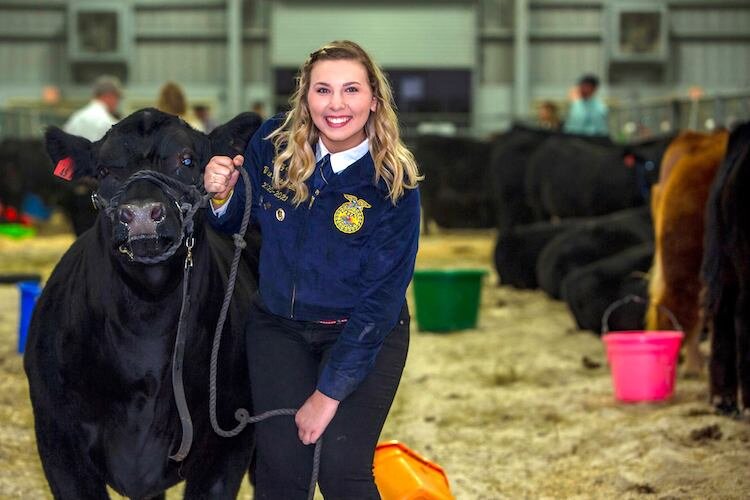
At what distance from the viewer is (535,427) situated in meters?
6.38

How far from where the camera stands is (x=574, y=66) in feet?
99.9

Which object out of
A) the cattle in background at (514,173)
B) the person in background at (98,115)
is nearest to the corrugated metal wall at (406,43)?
the cattle in background at (514,173)

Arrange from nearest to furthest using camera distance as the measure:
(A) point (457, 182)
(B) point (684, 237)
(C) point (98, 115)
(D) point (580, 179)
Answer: (B) point (684, 237)
(C) point (98, 115)
(D) point (580, 179)
(A) point (457, 182)

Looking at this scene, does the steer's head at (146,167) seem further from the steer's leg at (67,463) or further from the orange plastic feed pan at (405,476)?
the orange plastic feed pan at (405,476)

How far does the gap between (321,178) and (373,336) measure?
0.48 m

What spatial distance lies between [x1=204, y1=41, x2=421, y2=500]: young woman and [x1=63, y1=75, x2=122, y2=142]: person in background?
21.1 feet

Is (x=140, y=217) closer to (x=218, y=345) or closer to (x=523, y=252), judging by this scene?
Result: (x=218, y=345)

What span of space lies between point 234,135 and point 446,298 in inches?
235

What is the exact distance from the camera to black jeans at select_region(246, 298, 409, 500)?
11.0ft

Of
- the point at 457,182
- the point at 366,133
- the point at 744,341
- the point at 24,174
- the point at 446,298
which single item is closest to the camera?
the point at 366,133

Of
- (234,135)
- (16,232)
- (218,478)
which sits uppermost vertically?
(234,135)

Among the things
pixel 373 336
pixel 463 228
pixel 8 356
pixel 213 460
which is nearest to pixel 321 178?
pixel 373 336

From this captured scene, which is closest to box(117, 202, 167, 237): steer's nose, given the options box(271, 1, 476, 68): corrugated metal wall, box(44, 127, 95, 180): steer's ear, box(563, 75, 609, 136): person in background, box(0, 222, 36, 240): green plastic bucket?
box(44, 127, 95, 180): steer's ear

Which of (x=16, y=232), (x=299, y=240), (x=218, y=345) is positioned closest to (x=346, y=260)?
(x=299, y=240)
